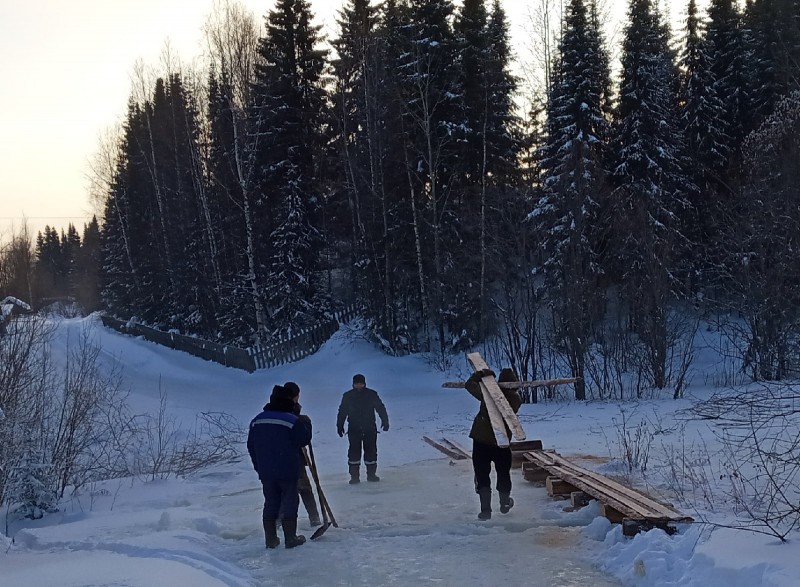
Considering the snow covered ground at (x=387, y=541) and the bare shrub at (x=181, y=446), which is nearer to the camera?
the snow covered ground at (x=387, y=541)

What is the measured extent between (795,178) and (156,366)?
885 inches

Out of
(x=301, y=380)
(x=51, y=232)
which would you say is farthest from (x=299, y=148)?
(x=51, y=232)

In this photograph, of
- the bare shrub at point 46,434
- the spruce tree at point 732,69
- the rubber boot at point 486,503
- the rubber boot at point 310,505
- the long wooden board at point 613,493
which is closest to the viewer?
the long wooden board at point 613,493

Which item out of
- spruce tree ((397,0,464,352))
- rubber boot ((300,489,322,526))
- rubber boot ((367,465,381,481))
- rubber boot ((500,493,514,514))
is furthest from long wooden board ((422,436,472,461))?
spruce tree ((397,0,464,352))

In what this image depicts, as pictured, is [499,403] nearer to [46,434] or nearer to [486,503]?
[486,503]

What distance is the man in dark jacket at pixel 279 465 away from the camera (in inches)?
302

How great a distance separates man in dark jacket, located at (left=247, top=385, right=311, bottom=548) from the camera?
7.67 m

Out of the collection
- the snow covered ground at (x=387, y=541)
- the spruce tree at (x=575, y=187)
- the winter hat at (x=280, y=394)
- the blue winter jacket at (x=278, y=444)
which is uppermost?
the spruce tree at (x=575, y=187)

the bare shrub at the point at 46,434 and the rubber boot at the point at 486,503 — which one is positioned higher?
the bare shrub at the point at 46,434

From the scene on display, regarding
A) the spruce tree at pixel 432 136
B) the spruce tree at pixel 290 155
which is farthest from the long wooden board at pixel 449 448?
the spruce tree at pixel 290 155

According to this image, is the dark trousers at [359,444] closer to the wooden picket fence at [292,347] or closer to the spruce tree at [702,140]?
the wooden picket fence at [292,347]

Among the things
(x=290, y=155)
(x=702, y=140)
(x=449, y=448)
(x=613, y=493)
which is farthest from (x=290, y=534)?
(x=702, y=140)

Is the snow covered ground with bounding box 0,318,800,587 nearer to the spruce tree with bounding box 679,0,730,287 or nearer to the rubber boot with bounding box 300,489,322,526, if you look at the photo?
the rubber boot with bounding box 300,489,322,526

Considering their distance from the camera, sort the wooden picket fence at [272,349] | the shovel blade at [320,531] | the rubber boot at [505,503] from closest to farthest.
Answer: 1. the shovel blade at [320,531]
2. the rubber boot at [505,503]
3. the wooden picket fence at [272,349]
